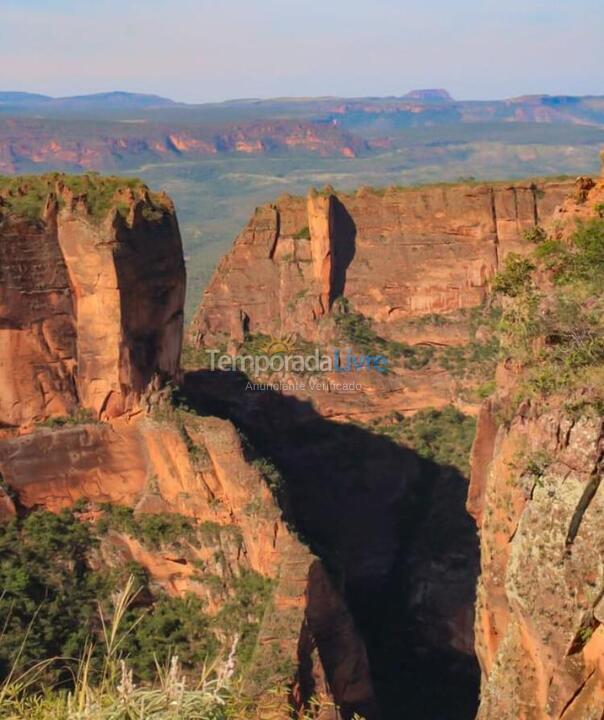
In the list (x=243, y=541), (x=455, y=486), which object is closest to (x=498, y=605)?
(x=243, y=541)

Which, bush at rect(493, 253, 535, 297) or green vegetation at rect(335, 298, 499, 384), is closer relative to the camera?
bush at rect(493, 253, 535, 297)

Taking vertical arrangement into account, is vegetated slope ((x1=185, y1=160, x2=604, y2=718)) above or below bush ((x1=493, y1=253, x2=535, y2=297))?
below

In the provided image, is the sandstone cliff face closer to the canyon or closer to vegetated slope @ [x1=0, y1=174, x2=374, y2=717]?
the canyon

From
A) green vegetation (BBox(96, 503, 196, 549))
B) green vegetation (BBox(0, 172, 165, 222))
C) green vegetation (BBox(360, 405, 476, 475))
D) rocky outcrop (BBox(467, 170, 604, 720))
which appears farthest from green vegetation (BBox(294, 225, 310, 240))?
rocky outcrop (BBox(467, 170, 604, 720))

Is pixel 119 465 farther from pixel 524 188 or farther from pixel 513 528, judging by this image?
pixel 524 188

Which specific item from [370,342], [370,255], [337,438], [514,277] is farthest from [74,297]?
[370,255]

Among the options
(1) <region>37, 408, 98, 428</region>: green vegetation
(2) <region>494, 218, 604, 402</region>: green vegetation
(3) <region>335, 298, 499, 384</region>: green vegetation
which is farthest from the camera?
(3) <region>335, 298, 499, 384</region>: green vegetation

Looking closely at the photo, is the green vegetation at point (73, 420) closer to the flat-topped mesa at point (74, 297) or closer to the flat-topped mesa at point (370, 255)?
the flat-topped mesa at point (74, 297)

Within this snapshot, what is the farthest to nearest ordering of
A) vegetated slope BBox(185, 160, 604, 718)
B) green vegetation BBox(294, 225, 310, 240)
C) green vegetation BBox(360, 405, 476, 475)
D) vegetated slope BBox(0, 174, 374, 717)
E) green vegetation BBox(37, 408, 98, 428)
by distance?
green vegetation BBox(294, 225, 310, 240), green vegetation BBox(360, 405, 476, 475), green vegetation BBox(37, 408, 98, 428), vegetated slope BBox(0, 174, 374, 717), vegetated slope BBox(185, 160, 604, 718)
